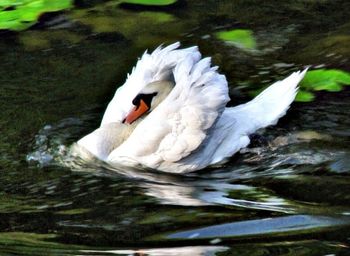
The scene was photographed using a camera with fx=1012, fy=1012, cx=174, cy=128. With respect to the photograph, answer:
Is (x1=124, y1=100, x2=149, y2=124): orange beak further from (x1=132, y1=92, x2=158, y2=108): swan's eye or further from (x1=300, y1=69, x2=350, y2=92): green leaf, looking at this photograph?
(x1=300, y1=69, x2=350, y2=92): green leaf

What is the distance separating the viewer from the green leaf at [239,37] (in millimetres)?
9586

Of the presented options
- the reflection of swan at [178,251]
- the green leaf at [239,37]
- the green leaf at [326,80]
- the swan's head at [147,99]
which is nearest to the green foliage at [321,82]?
the green leaf at [326,80]

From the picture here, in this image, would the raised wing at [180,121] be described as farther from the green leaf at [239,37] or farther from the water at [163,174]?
the green leaf at [239,37]

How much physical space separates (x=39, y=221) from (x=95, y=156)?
4.67ft

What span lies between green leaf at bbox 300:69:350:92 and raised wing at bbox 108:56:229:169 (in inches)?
47.3

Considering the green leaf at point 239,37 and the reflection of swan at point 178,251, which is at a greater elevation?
→ the green leaf at point 239,37

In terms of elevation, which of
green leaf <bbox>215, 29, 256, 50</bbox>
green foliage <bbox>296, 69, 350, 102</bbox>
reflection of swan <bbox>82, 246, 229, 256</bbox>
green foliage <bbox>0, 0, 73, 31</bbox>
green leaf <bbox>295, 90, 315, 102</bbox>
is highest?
green foliage <bbox>0, 0, 73, 31</bbox>

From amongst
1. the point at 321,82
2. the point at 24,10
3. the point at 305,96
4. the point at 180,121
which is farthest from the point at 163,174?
the point at 24,10

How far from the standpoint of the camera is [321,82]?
861 centimetres

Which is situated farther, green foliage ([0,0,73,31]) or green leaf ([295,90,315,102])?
green foliage ([0,0,73,31])

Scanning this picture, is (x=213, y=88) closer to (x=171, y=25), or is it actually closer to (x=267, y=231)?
(x=267, y=231)

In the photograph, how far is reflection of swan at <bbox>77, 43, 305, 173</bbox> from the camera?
749cm

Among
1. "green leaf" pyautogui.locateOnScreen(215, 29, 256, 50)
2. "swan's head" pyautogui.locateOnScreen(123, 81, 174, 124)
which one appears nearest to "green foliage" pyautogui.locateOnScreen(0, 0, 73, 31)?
"green leaf" pyautogui.locateOnScreen(215, 29, 256, 50)

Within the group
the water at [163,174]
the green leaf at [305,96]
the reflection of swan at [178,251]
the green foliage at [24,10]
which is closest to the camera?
the reflection of swan at [178,251]
